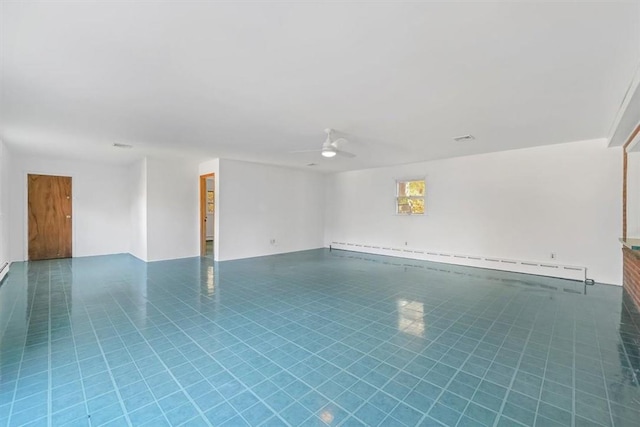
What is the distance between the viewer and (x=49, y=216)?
Answer: 7.32m

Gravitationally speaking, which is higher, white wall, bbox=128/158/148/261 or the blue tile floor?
white wall, bbox=128/158/148/261

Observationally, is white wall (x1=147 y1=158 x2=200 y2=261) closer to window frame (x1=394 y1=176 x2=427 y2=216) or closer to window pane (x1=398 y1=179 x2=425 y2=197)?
window frame (x1=394 y1=176 x2=427 y2=216)

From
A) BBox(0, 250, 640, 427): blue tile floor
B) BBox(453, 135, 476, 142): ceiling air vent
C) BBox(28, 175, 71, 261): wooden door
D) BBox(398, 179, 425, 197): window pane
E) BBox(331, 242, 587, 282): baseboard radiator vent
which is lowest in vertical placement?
BBox(0, 250, 640, 427): blue tile floor

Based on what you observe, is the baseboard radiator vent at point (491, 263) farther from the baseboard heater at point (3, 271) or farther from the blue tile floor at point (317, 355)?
the baseboard heater at point (3, 271)

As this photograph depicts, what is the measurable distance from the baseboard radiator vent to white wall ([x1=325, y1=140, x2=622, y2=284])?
12 centimetres

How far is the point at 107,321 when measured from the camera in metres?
3.29

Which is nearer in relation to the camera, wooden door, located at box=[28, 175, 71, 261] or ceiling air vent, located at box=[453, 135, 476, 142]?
ceiling air vent, located at box=[453, 135, 476, 142]

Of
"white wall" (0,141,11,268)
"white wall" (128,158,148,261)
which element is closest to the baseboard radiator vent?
"white wall" (128,158,148,261)

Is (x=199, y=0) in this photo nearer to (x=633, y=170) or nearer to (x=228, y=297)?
(x=228, y=297)

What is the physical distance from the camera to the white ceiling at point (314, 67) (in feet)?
6.10

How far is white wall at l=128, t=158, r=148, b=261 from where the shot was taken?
7.11m

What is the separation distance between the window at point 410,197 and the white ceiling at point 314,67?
3.00 m

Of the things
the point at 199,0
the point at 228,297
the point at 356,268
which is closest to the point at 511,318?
the point at 356,268

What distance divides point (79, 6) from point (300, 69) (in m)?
1.54
